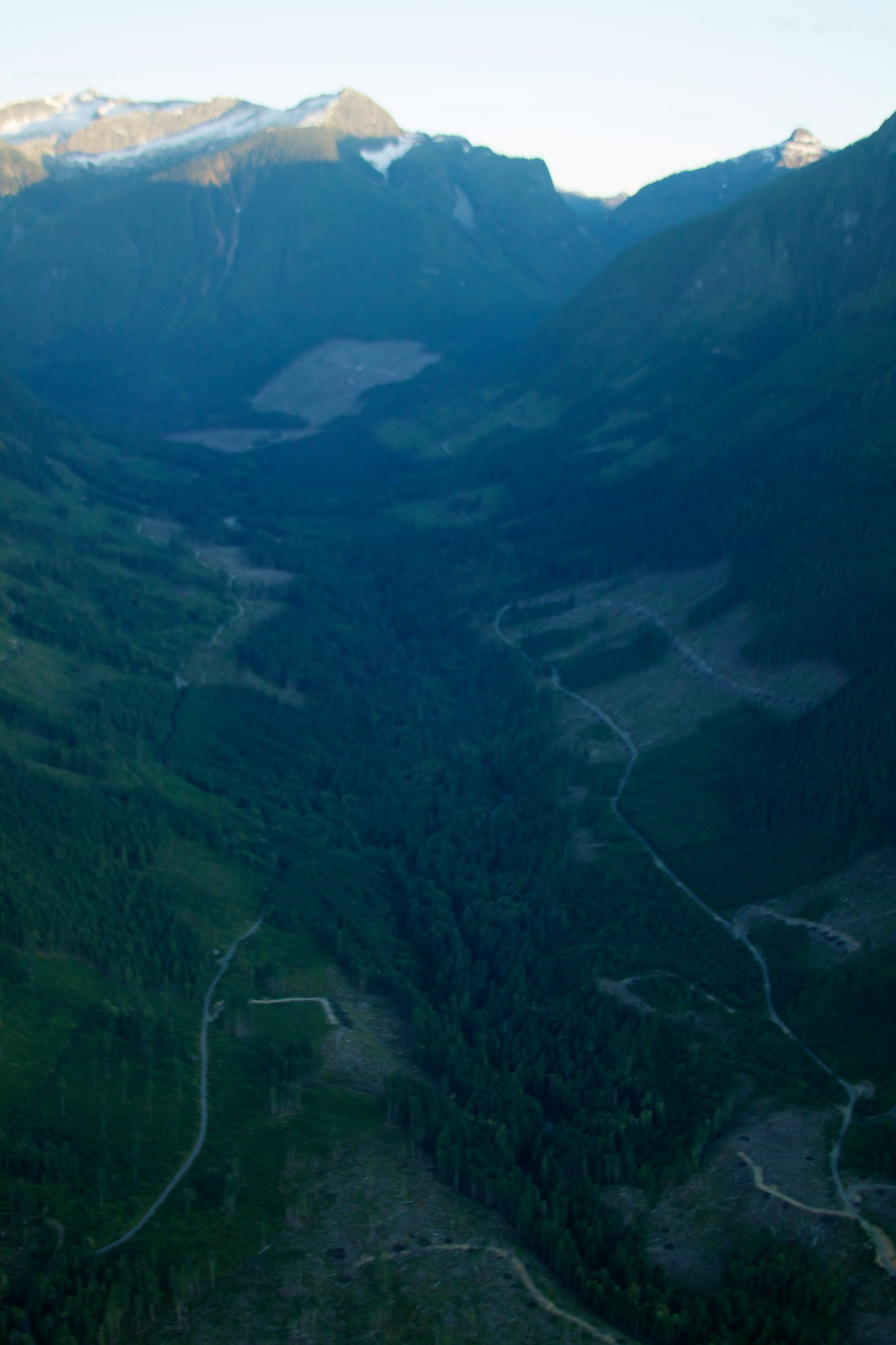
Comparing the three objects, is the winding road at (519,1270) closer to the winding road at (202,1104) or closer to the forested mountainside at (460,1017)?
the forested mountainside at (460,1017)

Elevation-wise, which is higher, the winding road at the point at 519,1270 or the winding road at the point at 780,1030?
the winding road at the point at 780,1030

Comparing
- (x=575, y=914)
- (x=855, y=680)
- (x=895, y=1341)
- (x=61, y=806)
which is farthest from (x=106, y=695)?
(x=895, y=1341)

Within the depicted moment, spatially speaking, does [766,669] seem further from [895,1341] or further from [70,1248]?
[70,1248]

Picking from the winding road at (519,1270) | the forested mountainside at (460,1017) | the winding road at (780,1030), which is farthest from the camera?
the winding road at (780,1030)

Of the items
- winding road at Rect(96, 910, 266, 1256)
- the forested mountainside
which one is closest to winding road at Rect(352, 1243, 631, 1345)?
the forested mountainside

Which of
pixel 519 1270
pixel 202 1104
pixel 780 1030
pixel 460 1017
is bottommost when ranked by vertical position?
pixel 460 1017

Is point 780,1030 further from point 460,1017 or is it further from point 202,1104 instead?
point 202,1104

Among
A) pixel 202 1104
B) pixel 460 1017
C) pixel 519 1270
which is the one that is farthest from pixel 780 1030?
pixel 202 1104

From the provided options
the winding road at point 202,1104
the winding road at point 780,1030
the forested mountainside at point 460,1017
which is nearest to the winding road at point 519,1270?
the forested mountainside at point 460,1017

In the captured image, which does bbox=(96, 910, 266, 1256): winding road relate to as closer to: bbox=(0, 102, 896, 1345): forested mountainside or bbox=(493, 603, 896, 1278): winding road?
bbox=(0, 102, 896, 1345): forested mountainside
